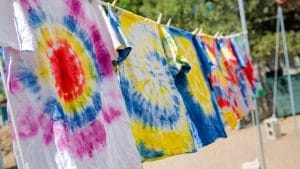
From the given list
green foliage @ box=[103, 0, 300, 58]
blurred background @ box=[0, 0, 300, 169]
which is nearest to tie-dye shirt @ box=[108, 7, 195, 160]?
blurred background @ box=[0, 0, 300, 169]

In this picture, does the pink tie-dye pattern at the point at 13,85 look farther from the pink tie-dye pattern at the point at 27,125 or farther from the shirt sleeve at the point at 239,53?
the shirt sleeve at the point at 239,53

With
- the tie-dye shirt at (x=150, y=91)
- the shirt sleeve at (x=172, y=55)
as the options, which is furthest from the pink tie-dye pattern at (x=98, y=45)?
the shirt sleeve at (x=172, y=55)

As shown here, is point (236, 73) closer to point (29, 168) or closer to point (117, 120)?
point (117, 120)

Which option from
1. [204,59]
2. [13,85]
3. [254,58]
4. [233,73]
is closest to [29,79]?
[13,85]

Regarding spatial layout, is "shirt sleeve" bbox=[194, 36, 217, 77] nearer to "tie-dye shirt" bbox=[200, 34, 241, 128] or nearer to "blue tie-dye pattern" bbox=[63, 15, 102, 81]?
"tie-dye shirt" bbox=[200, 34, 241, 128]

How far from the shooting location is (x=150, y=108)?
2764 millimetres

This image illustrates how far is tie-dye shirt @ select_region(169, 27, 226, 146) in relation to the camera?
3.36m

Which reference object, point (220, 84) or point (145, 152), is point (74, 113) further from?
point (220, 84)

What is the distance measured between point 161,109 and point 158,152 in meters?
0.30

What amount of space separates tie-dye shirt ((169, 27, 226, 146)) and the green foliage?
25.0ft

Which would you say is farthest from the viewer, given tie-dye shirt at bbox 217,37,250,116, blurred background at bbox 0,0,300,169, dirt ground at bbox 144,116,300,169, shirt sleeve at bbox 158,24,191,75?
blurred background at bbox 0,0,300,169

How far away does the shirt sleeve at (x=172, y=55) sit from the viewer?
10.3 ft

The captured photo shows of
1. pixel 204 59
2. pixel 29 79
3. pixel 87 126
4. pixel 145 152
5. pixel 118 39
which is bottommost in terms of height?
pixel 145 152

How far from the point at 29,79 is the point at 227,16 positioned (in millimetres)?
10787
